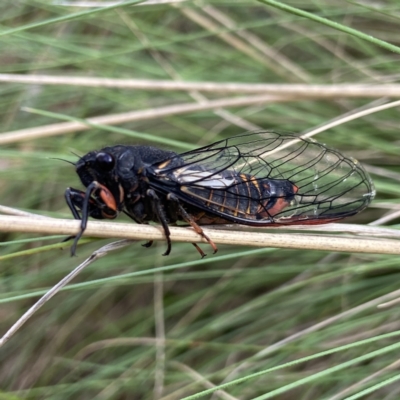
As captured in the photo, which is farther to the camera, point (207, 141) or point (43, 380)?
point (207, 141)

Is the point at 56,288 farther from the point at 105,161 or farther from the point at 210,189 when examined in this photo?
the point at 210,189

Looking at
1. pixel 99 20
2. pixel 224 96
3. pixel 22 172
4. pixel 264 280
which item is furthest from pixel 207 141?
pixel 99 20

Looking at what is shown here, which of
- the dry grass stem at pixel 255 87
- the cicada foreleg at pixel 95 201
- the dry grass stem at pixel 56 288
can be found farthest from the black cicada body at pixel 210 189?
the dry grass stem at pixel 255 87

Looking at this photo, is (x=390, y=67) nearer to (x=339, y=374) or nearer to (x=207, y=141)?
(x=207, y=141)

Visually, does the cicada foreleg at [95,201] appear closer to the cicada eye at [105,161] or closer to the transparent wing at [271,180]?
the cicada eye at [105,161]

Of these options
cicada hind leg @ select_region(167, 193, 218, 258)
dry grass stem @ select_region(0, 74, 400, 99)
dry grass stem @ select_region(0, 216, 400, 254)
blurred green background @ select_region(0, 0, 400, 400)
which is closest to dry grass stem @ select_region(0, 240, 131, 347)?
dry grass stem @ select_region(0, 216, 400, 254)

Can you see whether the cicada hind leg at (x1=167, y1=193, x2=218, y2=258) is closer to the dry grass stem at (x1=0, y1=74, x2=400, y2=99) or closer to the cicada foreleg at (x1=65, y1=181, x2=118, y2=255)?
the cicada foreleg at (x1=65, y1=181, x2=118, y2=255)
